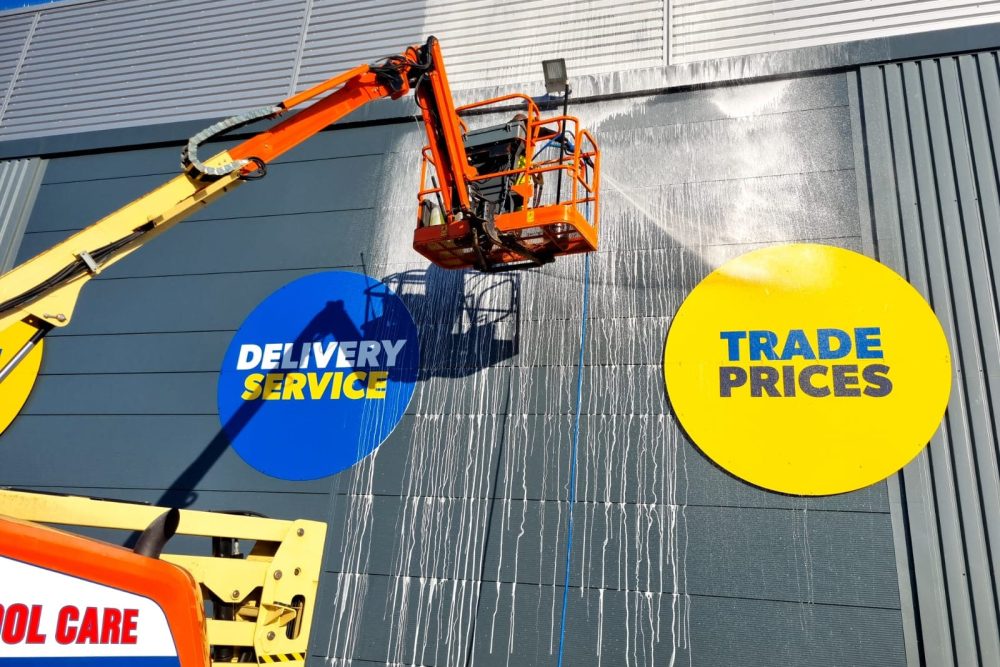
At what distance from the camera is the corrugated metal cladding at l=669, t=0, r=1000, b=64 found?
7297mm

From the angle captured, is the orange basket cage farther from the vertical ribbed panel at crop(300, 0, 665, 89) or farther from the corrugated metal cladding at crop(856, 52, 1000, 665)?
the corrugated metal cladding at crop(856, 52, 1000, 665)

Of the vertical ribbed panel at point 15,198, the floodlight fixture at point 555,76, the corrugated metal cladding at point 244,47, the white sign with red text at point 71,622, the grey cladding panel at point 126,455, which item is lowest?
the white sign with red text at point 71,622

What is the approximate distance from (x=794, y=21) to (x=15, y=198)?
33.0ft

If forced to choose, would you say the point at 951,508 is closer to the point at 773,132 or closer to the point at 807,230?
the point at 807,230

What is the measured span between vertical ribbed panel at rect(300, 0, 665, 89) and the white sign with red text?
687 centimetres

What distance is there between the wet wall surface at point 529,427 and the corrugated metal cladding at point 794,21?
0.70 meters

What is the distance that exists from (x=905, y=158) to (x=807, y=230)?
112 cm

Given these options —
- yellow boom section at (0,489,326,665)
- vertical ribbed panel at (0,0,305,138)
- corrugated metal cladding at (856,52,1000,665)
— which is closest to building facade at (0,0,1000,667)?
corrugated metal cladding at (856,52,1000,665)

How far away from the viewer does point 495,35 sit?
28.5 ft

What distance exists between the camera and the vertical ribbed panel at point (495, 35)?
8.19 m

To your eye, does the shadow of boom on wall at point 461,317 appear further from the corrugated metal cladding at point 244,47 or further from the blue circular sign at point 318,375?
the corrugated metal cladding at point 244,47

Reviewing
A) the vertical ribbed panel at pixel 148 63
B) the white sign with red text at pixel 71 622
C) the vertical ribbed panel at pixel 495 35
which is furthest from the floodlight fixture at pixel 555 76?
the white sign with red text at pixel 71 622

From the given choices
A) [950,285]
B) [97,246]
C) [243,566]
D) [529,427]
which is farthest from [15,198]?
[950,285]

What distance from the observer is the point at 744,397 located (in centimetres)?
629
